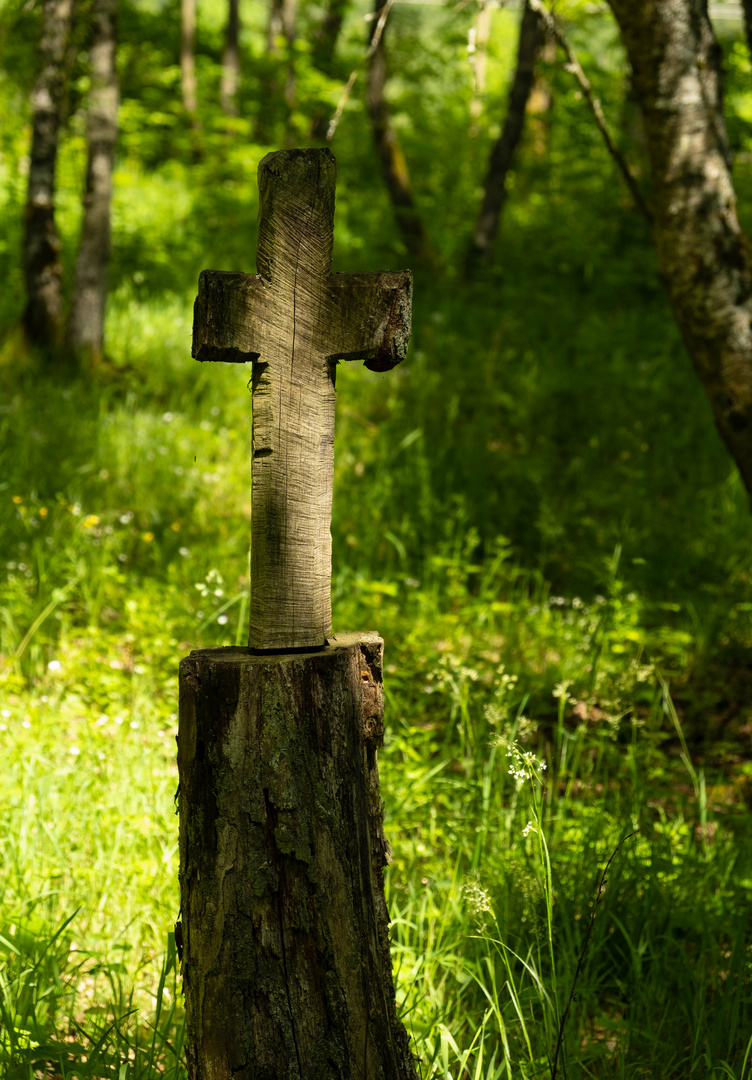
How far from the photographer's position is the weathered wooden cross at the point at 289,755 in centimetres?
156

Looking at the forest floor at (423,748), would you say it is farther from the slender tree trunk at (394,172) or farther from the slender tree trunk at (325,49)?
the slender tree trunk at (325,49)

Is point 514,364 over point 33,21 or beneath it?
beneath

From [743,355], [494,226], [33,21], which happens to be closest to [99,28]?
[33,21]

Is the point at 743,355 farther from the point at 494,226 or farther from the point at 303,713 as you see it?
the point at 494,226

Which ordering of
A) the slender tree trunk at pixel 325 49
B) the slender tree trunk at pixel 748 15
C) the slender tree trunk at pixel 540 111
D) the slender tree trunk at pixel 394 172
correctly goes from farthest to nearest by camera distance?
1. the slender tree trunk at pixel 540 111
2. the slender tree trunk at pixel 325 49
3. the slender tree trunk at pixel 394 172
4. the slender tree trunk at pixel 748 15

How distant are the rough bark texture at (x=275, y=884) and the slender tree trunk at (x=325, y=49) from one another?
935 cm

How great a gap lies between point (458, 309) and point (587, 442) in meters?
2.63

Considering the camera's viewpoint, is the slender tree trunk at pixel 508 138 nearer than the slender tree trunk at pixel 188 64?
Yes

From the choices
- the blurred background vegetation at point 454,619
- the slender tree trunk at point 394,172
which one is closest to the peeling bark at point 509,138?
the blurred background vegetation at point 454,619

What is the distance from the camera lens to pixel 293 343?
1655 millimetres

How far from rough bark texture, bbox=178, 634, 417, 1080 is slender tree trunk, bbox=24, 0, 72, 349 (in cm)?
569

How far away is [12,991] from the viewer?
2049 mm

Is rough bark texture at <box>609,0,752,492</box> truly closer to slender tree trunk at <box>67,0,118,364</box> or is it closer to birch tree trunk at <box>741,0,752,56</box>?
birch tree trunk at <box>741,0,752,56</box>

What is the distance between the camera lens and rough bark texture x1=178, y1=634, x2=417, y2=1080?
156cm
